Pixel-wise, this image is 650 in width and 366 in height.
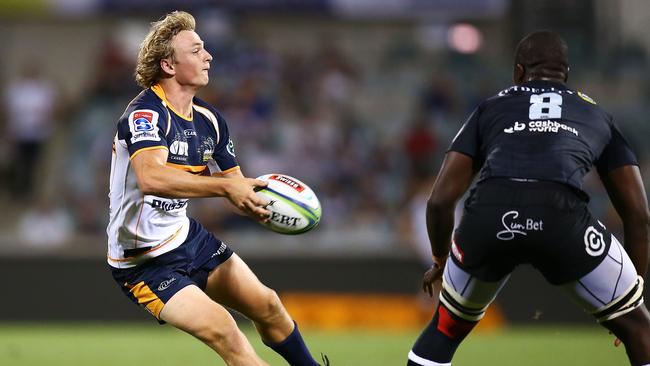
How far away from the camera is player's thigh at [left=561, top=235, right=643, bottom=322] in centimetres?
497

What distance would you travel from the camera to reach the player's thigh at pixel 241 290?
19.6 feet

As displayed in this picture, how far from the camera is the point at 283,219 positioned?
218 inches

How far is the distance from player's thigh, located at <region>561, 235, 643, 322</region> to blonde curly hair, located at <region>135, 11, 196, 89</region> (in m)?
2.55

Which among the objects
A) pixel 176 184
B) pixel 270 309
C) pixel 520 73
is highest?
pixel 520 73

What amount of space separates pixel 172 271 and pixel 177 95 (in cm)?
100

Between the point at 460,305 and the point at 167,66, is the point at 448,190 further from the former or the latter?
the point at 167,66

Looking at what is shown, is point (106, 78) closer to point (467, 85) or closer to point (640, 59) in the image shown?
point (467, 85)

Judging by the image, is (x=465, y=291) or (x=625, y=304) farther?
(x=465, y=291)

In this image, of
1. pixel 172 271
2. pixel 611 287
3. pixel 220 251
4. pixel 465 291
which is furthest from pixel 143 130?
pixel 611 287

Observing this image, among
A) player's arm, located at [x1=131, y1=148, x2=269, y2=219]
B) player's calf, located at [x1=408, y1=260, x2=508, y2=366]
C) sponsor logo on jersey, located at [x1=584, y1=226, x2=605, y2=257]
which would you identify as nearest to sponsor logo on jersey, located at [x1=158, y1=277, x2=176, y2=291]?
player's arm, located at [x1=131, y1=148, x2=269, y2=219]

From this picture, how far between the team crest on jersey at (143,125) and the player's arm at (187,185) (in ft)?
0.34

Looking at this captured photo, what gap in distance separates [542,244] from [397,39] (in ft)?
41.9

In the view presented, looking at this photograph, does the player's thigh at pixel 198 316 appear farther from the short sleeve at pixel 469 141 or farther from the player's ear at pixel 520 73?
the player's ear at pixel 520 73

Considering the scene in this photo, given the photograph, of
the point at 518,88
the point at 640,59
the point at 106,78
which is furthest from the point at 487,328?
the point at 518,88
